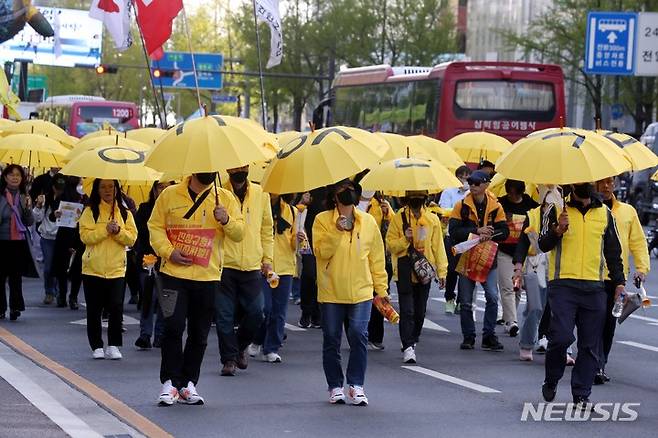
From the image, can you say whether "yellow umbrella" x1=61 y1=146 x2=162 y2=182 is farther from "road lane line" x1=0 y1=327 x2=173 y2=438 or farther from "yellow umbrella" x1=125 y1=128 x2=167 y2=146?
"yellow umbrella" x1=125 y1=128 x2=167 y2=146

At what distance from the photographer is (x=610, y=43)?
37.7 metres

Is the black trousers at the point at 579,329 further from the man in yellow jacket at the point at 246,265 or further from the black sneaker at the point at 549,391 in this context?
the man in yellow jacket at the point at 246,265

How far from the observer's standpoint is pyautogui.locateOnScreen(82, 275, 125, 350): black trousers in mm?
12977

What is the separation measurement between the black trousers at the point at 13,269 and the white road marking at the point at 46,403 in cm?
357

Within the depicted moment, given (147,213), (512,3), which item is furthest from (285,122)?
(147,213)

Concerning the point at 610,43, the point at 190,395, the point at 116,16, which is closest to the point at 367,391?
the point at 190,395

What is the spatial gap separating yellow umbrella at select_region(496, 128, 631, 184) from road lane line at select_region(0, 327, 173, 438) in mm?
2886

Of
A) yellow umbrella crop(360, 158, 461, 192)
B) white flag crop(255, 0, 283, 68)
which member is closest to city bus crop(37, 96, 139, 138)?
white flag crop(255, 0, 283, 68)

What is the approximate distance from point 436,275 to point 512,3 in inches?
2425

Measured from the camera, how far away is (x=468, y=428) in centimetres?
966

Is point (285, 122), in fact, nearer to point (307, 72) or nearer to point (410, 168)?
point (307, 72)

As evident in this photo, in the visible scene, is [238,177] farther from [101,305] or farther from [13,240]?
[13,240]

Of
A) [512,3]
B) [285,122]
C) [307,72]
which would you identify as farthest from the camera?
[285,122]

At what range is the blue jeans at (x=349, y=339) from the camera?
34.3 ft
